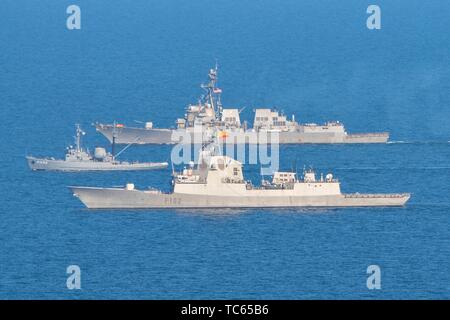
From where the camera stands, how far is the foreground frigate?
149 meters

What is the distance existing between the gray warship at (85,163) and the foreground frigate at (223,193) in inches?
876

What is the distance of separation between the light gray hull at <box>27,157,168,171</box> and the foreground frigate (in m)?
Answer: 22.2

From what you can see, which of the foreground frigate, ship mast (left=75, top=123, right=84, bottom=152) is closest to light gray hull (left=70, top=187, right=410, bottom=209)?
the foreground frigate

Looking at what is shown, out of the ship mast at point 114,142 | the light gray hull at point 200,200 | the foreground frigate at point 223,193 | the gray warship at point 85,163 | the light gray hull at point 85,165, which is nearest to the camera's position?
the light gray hull at point 200,200

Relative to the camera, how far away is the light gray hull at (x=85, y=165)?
172 metres

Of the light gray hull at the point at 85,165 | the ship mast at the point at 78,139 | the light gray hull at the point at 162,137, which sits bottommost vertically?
the light gray hull at the point at 85,165

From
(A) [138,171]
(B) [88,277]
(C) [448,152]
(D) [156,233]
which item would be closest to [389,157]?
(C) [448,152]

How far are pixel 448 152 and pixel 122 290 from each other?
6783 centimetres

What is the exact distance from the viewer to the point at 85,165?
569ft

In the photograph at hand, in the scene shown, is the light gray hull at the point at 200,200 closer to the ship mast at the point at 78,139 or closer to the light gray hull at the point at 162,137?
the ship mast at the point at 78,139

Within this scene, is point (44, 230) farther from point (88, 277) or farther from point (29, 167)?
point (29, 167)

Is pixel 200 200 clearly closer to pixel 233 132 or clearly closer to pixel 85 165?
pixel 85 165

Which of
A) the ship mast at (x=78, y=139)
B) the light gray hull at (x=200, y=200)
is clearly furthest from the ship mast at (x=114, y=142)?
the light gray hull at (x=200, y=200)
